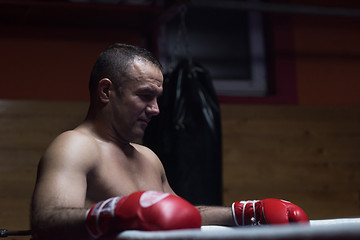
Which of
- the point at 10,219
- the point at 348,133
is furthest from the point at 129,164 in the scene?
the point at 348,133

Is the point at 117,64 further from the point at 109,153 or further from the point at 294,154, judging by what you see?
the point at 294,154

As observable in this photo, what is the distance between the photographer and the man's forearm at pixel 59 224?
3.77ft

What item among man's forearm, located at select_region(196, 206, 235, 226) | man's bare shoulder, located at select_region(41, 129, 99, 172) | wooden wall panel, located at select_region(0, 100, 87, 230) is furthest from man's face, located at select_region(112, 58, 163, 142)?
wooden wall panel, located at select_region(0, 100, 87, 230)

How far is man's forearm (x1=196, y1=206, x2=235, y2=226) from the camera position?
1.73 m

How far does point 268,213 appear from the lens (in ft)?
5.27

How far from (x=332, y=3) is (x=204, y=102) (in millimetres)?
1640

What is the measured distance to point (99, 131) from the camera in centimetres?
163

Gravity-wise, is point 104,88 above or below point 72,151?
above

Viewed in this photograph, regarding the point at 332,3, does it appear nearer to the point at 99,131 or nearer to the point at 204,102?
the point at 204,102

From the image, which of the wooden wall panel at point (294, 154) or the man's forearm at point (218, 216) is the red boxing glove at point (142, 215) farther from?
the wooden wall panel at point (294, 154)

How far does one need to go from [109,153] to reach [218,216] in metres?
0.45

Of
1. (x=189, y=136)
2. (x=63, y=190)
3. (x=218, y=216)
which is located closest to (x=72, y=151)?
(x=63, y=190)

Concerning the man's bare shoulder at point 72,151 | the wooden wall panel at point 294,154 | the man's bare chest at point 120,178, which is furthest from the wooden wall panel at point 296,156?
the man's bare shoulder at point 72,151

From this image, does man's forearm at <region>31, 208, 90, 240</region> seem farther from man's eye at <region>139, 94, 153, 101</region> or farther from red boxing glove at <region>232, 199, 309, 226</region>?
red boxing glove at <region>232, 199, 309, 226</region>
